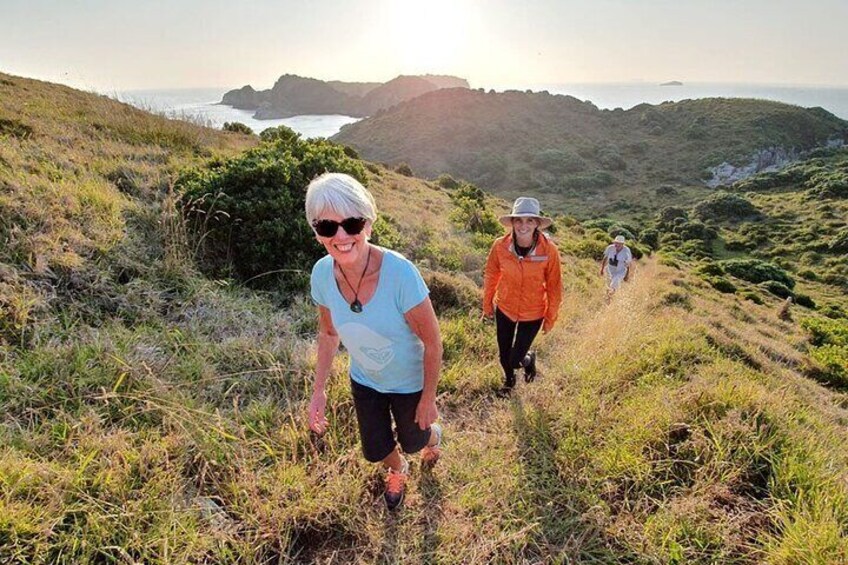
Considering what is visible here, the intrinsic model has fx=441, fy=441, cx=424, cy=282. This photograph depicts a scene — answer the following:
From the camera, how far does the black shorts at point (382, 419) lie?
94.6 inches

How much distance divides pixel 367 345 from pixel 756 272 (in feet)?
109

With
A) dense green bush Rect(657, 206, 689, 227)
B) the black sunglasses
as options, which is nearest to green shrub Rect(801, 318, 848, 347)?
the black sunglasses

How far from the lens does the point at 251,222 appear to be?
5355 mm

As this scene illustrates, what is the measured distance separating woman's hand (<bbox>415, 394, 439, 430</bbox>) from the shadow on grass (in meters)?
0.86

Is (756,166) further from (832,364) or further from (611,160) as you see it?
(832,364)

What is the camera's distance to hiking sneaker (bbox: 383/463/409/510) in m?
2.57

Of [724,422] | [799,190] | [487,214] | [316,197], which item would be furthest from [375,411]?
[799,190]

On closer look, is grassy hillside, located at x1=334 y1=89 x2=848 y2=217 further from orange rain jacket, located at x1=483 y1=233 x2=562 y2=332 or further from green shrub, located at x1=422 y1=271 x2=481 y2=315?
orange rain jacket, located at x1=483 y1=233 x2=562 y2=332

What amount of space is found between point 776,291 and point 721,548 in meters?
29.7

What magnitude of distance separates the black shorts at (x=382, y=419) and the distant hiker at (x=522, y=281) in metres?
1.67

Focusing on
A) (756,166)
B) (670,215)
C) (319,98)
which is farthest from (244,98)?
(670,215)

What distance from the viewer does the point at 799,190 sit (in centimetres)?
5559

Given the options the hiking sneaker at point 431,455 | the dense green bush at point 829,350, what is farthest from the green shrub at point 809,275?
the hiking sneaker at point 431,455

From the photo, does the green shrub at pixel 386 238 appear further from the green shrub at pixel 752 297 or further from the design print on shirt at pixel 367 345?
the green shrub at pixel 752 297
